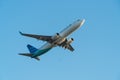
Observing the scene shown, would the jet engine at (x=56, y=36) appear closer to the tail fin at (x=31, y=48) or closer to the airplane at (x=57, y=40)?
the airplane at (x=57, y=40)

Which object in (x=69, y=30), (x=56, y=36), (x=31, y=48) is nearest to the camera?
(x=69, y=30)

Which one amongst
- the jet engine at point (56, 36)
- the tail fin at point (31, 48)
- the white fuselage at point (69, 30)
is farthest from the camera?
the tail fin at point (31, 48)

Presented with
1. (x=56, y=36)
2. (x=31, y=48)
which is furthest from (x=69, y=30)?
(x=31, y=48)

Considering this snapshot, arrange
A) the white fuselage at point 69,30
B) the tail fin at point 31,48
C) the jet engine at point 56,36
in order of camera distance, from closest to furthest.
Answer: the white fuselage at point 69,30 → the jet engine at point 56,36 → the tail fin at point 31,48

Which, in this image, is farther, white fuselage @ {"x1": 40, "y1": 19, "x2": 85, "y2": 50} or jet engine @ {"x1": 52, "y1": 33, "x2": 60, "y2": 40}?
jet engine @ {"x1": 52, "y1": 33, "x2": 60, "y2": 40}

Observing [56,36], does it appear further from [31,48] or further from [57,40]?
[31,48]

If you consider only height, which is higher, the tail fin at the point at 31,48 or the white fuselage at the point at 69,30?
the tail fin at the point at 31,48

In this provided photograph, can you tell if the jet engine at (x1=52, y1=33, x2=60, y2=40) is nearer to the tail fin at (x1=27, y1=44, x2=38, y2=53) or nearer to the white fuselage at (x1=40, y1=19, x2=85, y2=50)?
the white fuselage at (x1=40, y1=19, x2=85, y2=50)

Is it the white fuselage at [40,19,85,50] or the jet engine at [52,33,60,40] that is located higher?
the jet engine at [52,33,60,40]

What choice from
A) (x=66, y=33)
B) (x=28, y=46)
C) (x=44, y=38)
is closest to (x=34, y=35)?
(x=44, y=38)

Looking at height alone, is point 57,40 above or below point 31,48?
below

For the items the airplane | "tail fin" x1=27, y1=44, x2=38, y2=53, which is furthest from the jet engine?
"tail fin" x1=27, y1=44, x2=38, y2=53

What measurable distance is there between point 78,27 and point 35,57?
18183 millimetres

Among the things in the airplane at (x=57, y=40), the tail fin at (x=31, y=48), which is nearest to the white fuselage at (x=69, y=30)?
the airplane at (x=57, y=40)
